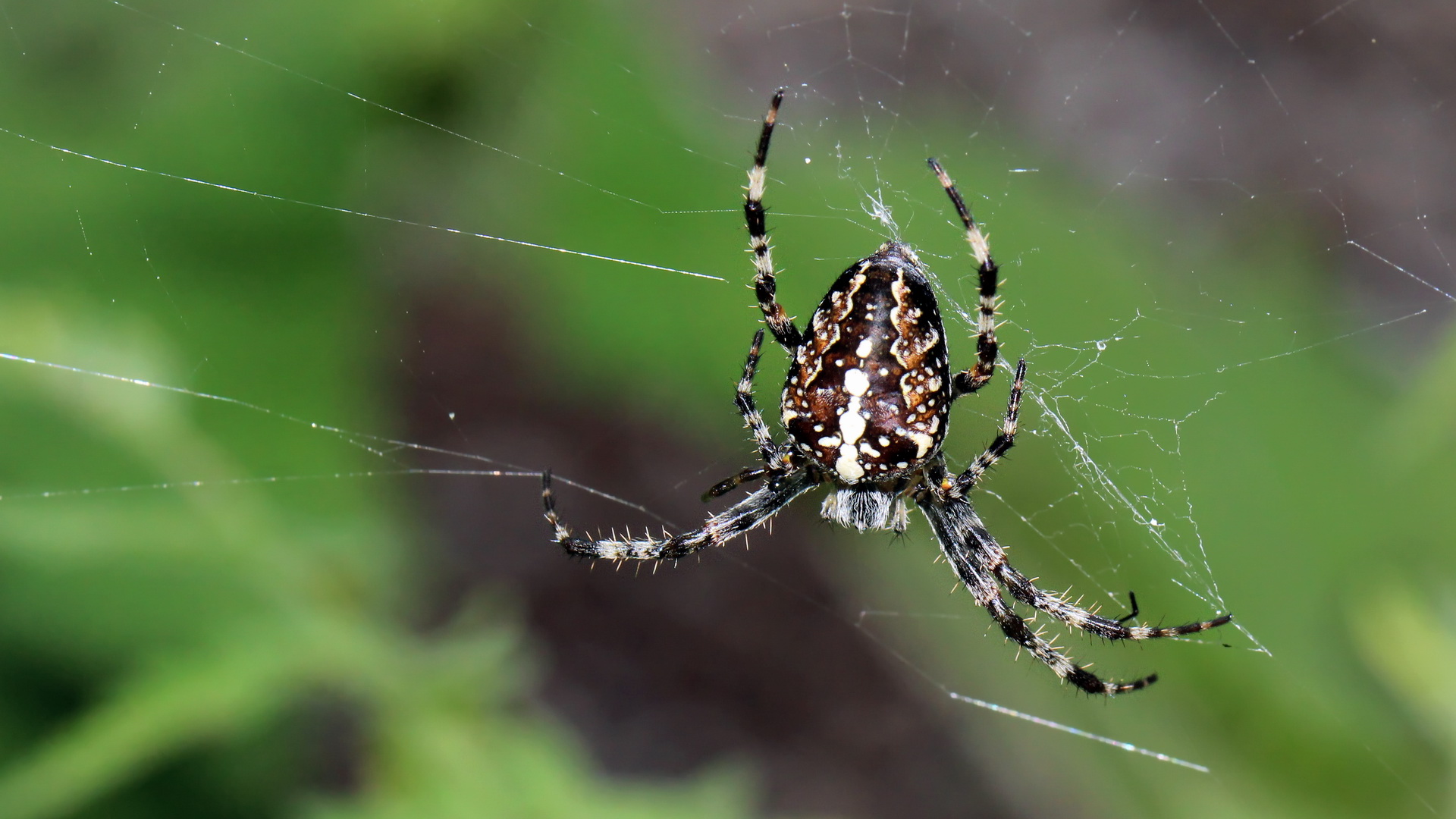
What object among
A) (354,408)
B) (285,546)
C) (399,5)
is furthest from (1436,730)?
(399,5)

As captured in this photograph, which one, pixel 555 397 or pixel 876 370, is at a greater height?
pixel 876 370

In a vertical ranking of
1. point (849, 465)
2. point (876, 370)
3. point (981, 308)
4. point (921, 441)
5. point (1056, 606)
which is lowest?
point (1056, 606)

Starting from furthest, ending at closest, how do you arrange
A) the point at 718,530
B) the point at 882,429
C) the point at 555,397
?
the point at 555,397
the point at 718,530
the point at 882,429

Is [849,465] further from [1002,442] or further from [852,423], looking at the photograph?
[1002,442]

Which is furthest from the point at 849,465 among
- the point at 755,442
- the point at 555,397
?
the point at 555,397

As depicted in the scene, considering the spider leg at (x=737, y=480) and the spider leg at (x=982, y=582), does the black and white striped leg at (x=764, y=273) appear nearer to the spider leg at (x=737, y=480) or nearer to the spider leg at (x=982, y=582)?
the spider leg at (x=737, y=480)

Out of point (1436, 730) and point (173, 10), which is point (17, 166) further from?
point (1436, 730)
